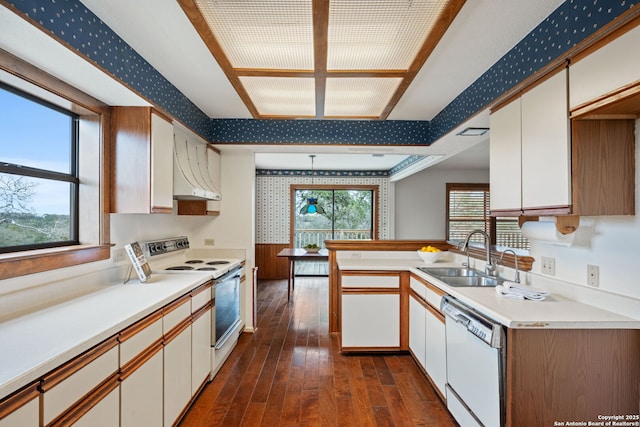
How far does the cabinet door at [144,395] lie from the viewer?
1448 millimetres

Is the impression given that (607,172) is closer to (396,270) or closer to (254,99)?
(396,270)

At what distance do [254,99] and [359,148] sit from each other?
1.34m

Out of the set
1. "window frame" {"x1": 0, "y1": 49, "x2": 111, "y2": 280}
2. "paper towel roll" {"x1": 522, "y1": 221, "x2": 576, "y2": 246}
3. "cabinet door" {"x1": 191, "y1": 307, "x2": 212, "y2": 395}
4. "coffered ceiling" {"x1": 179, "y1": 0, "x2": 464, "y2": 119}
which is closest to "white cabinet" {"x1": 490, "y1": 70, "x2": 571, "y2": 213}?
"paper towel roll" {"x1": 522, "y1": 221, "x2": 576, "y2": 246}

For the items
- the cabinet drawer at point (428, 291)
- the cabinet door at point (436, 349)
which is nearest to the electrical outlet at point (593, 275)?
the cabinet drawer at point (428, 291)

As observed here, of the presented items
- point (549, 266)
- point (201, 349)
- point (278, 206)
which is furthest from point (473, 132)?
point (278, 206)

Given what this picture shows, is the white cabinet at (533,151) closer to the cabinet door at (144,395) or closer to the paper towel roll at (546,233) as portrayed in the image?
the paper towel roll at (546,233)

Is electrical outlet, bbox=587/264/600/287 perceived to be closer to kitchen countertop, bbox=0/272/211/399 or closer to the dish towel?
the dish towel

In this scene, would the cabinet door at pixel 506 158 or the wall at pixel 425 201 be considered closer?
the cabinet door at pixel 506 158

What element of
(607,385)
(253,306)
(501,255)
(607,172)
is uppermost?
(607,172)

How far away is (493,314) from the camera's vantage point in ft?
5.13

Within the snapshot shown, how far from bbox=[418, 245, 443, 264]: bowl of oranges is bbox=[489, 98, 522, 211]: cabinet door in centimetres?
113

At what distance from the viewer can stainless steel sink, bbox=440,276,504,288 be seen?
2375 mm

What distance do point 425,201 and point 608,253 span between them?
209 inches

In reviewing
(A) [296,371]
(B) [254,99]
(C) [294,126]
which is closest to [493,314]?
(A) [296,371]
